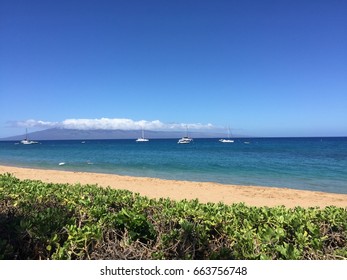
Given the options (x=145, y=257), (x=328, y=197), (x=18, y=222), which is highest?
(x=18, y=222)

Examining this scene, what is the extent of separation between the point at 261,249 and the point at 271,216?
814 millimetres

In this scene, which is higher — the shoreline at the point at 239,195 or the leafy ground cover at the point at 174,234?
the leafy ground cover at the point at 174,234

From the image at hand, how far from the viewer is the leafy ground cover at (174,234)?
277 cm

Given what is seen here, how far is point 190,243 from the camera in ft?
9.62

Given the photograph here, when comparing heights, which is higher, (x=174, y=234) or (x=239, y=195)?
(x=174, y=234)

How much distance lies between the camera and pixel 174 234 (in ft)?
9.55

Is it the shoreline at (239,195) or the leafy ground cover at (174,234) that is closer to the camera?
the leafy ground cover at (174,234)

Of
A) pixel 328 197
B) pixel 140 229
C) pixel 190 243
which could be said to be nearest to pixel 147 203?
pixel 140 229

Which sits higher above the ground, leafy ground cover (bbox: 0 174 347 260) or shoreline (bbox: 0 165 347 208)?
leafy ground cover (bbox: 0 174 347 260)

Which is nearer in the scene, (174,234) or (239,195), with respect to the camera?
(174,234)

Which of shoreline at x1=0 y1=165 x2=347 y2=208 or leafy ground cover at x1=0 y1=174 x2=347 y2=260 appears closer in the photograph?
leafy ground cover at x1=0 y1=174 x2=347 y2=260

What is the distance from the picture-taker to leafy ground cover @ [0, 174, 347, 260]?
2.77 metres
